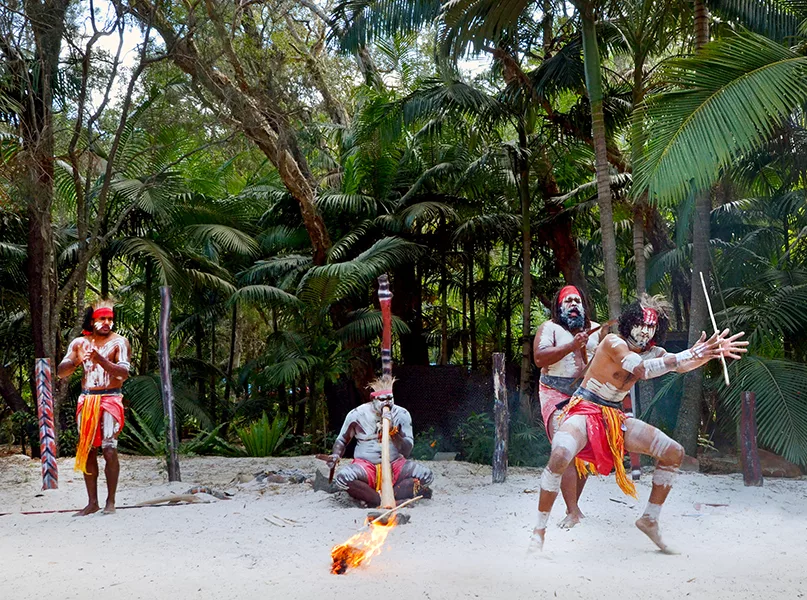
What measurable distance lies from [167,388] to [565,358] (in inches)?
152

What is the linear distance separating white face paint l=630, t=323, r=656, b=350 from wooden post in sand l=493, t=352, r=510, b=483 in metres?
2.90

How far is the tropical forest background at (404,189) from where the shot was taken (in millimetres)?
8695

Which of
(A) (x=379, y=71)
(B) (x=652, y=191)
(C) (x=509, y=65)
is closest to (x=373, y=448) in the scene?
(B) (x=652, y=191)

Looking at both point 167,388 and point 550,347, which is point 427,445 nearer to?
point 167,388

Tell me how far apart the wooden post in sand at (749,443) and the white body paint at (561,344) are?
221 cm

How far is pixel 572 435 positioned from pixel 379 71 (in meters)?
11.9

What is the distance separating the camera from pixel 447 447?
1146 cm

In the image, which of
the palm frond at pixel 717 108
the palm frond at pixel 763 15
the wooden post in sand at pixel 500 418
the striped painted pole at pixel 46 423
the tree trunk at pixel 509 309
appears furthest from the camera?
the tree trunk at pixel 509 309

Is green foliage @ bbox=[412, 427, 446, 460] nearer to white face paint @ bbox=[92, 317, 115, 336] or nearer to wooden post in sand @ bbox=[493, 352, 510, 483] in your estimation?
wooden post in sand @ bbox=[493, 352, 510, 483]

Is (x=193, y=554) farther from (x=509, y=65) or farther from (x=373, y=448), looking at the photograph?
(x=509, y=65)

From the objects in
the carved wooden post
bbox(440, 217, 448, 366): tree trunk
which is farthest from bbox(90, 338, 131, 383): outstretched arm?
bbox(440, 217, 448, 366): tree trunk

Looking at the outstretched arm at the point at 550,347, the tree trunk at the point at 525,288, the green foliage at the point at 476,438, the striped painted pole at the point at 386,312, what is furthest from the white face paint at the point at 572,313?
the tree trunk at the point at 525,288

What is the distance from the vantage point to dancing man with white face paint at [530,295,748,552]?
492cm

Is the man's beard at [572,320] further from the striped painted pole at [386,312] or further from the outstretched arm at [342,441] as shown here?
the outstretched arm at [342,441]
